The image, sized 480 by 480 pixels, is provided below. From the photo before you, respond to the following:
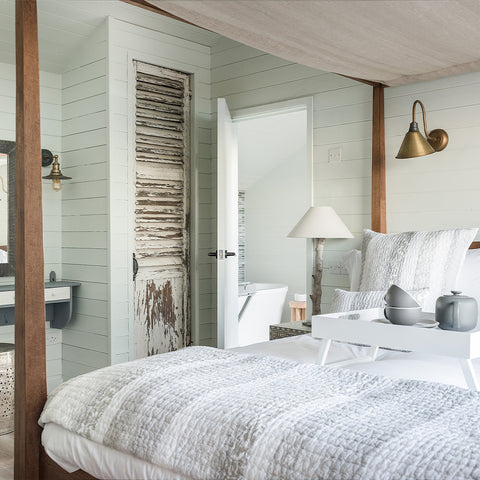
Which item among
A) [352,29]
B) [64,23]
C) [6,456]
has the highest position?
[64,23]

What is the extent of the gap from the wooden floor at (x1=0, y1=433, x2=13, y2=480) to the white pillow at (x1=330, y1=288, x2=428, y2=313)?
1.70 metres

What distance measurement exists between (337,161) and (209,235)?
1288 millimetres

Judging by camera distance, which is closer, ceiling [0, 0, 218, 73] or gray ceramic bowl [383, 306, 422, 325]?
gray ceramic bowl [383, 306, 422, 325]

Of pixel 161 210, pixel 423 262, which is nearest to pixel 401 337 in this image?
pixel 423 262

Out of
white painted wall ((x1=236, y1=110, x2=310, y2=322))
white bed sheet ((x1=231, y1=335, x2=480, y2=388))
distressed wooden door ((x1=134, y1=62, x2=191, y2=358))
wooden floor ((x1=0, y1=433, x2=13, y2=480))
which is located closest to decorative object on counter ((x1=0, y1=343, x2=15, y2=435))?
wooden floor ((x1=0, y1=433, x2=13, y2=480))

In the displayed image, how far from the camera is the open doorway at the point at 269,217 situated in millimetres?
5742

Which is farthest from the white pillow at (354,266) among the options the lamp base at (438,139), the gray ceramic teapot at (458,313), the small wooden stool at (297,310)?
the small wooden stool at (297,310)

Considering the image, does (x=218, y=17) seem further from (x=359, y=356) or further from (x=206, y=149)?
(x=206, y=149)

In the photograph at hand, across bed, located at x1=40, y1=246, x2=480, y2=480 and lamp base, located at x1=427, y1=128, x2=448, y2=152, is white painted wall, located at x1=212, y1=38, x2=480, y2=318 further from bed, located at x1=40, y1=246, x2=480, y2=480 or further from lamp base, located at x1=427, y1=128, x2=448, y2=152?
bed, located at x1=40, y1=246, x2=480, y2=480

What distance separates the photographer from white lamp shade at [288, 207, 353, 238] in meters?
3.51

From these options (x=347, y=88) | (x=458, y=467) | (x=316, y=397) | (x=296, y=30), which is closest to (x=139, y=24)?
(x=347, y=88)

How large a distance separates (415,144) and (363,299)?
104 centimetres

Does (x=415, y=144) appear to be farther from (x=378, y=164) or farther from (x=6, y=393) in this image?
(x=6, y=393)

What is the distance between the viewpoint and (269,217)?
630 centimetres
